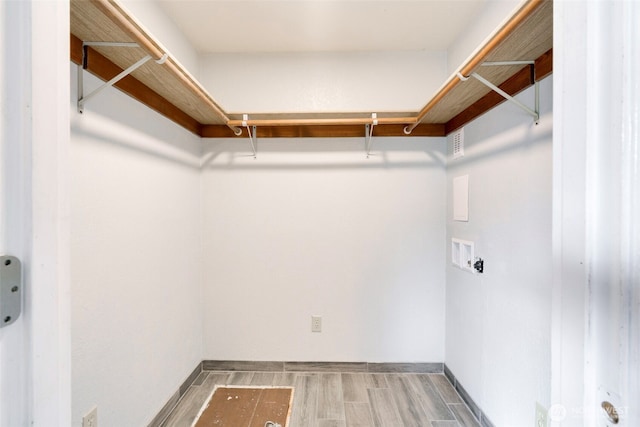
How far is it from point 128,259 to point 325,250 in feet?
4.16

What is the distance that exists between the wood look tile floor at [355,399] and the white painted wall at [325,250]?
139 mm

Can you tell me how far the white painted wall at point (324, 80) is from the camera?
84.0 inches

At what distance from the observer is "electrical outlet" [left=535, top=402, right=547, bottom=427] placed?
3.95ft

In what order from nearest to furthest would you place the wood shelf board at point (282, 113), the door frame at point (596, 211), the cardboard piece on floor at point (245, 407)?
the door frame at point (596, 211) → the wood shelf board at point (282, 113) → the cardboard piece on floor at point (245, 407)

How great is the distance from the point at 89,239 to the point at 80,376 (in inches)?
21.9

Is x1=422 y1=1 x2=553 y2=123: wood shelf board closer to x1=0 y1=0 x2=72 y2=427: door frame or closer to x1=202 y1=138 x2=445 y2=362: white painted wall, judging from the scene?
x1=202 y1=138 x2=445 y2=362: white painted wall

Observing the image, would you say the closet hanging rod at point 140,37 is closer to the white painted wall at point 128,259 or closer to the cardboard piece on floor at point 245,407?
the white painted wall at point 128,259

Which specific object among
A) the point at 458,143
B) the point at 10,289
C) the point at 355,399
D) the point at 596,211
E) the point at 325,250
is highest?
the point at 458,143

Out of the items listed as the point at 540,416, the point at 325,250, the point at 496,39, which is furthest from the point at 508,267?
the point at 325,250

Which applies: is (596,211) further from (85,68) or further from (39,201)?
(85,68)

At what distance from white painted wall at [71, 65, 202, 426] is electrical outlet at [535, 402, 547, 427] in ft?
6.32

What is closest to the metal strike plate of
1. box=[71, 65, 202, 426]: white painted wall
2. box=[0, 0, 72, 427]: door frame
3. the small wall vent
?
box=[0, 0, 72, 427]: door frame

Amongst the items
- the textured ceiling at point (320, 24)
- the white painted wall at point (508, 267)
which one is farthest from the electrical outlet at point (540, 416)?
the textured ceiling at point (320, 24)

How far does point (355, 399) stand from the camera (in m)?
1.85
